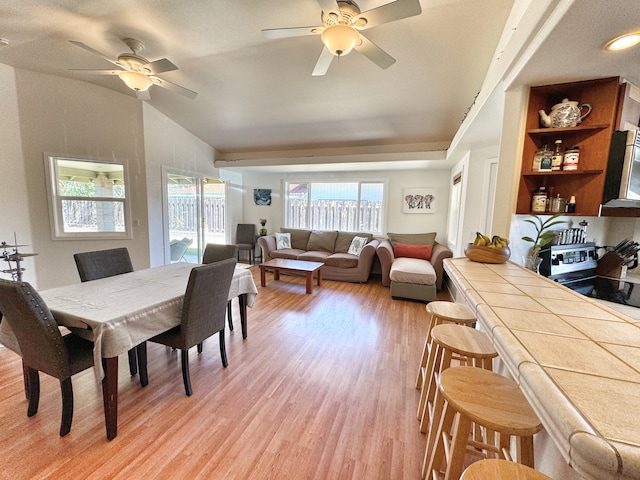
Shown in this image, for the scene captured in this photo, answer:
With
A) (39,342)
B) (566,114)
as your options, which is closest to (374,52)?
(566,114)

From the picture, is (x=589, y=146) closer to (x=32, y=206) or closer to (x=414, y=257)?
(x=414, y=257)

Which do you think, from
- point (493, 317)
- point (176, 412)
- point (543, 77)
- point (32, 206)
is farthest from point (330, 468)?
point (32, 206)

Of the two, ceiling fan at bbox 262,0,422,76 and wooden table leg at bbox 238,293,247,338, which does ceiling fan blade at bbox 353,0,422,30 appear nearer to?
ceiling fan at bbox 262,0,422,76

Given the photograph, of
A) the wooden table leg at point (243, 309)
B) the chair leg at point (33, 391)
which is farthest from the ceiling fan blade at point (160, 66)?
the chair leg at point (33, 391)

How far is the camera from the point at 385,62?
209 cm

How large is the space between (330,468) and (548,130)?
92.8 inches

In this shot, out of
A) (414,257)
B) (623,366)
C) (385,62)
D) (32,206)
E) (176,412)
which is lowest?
(176,412)

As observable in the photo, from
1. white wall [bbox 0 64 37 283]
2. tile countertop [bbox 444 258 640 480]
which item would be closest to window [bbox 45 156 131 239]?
white wall [bbox 0 64 37 283]

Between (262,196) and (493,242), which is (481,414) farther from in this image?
(262,196)

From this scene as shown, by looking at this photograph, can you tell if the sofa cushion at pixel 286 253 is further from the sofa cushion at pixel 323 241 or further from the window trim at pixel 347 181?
the window trim at pixel 347 181

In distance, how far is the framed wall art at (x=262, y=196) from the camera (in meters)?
6.19

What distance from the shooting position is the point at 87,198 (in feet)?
12.1

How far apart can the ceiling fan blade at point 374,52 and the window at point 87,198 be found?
3730 mm

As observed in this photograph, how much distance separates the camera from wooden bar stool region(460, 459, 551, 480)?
0.69 m
